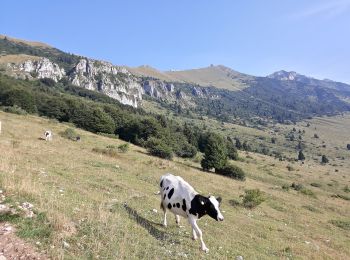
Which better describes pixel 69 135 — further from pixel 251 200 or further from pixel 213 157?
pixel 251 200

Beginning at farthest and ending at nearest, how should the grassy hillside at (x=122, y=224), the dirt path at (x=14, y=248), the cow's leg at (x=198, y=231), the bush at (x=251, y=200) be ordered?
the bush at (x=251, y=200), the cow's leg at (x=198, y=231), the grassy hillside at (x=122, y=224), the dirt path at (x=14, y=248)

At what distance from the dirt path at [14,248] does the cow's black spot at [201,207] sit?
6950 mm

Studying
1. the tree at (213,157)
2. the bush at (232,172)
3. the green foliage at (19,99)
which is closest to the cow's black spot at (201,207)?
the bush at (232,172)

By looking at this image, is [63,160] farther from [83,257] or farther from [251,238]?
[83,257]

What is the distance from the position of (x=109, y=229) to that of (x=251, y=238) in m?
9.90

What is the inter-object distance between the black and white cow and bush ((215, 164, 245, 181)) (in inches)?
1581

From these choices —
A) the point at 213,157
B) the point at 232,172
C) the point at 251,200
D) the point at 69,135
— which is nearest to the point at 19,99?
the point at 69,135

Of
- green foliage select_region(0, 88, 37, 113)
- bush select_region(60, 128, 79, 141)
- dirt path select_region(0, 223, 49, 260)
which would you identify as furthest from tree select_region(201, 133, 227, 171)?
green foliage select_region(0, 88, 37, 113)

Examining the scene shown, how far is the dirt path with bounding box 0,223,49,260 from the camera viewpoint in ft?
28.6

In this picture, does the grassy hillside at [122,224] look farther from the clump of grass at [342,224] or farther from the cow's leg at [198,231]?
the cow's leg at [198,231]

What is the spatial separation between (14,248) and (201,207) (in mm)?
7378

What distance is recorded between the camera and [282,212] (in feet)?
113

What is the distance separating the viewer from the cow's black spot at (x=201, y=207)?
1426cm

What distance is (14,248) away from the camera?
8.98 metres
